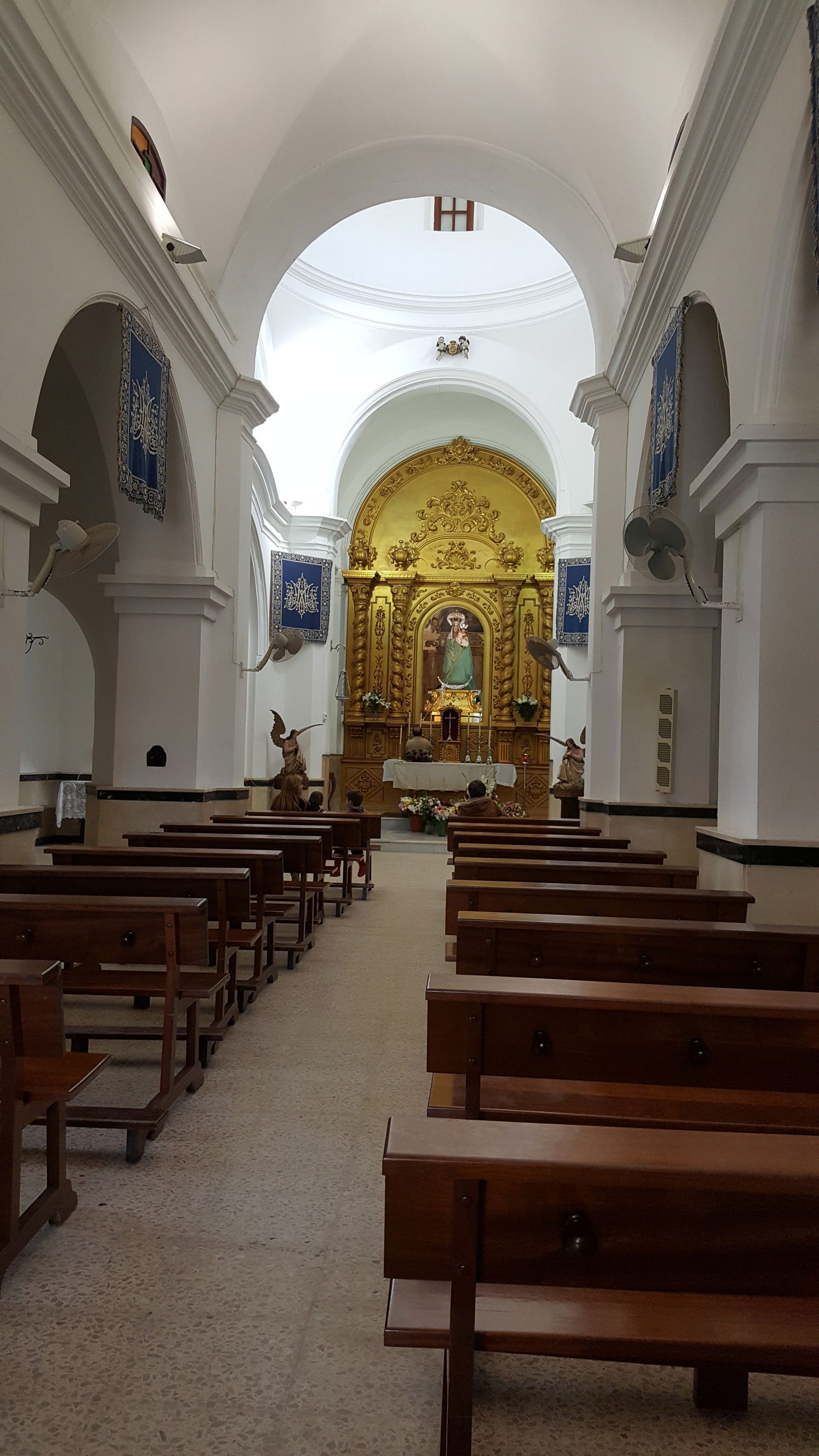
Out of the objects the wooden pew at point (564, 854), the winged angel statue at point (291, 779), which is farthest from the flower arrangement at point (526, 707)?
the wooden pew at point (564, 854)

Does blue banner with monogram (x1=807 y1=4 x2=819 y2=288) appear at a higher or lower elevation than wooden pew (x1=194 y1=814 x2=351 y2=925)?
higher

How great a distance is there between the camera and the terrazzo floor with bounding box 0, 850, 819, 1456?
1.86 meters

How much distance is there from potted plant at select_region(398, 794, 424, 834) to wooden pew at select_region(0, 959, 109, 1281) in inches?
512

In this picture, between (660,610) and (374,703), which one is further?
(374,703)

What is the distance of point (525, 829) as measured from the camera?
7.95 metres

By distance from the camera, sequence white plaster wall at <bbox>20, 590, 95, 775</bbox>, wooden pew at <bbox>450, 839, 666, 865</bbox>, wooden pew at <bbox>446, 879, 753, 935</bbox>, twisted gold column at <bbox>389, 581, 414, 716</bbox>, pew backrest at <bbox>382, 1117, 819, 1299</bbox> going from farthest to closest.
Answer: twisted gold column at <bbox>389, 581, 414, 716</bbox> → white plaster wall at <bbox>20, 590, 95, 775</bbox> → wooden pew at <bbox>450, 839, 666, 865</bbox> → wooden pew at <bbox>446, 879, 753, 935</bbox> → pew backrest at <bbox>382, 1117, 819, 1299</bbox>

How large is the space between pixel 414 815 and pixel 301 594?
3.98 meters

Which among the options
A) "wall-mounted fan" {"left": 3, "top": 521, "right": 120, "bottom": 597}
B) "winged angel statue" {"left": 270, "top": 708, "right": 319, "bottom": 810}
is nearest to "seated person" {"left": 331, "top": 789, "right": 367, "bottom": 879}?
"winged angel statue" {"left": 270, "top": 708, "right": 319, "bottom": 810}

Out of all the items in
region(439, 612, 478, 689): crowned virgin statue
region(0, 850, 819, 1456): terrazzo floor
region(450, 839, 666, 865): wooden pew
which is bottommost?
region(0, 850, 819, 1456): terrazzo floor

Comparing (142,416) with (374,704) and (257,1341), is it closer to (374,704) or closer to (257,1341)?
(257,1341)

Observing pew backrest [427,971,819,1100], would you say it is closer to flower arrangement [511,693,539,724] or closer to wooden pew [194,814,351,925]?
wooden pew [194,814,351,925]

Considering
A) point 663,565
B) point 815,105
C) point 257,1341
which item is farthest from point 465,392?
point 257,1341

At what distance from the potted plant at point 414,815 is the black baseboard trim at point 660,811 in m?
7.35

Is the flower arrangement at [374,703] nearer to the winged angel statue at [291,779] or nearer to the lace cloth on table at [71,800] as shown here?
the winged angel statue at [291,779]
